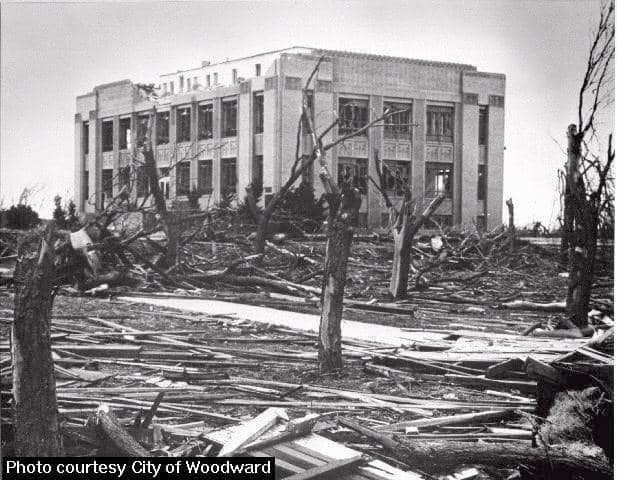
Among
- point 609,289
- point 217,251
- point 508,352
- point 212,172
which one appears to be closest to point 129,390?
point 212,172

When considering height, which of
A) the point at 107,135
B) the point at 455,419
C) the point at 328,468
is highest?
the point at 107,135

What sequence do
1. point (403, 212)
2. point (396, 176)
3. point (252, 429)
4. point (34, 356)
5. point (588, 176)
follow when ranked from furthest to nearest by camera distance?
point (403, 212)
point (396, 176)
point (588, 176)
point (252, 429)
point (34, 356)

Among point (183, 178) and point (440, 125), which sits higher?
point (440, 125)

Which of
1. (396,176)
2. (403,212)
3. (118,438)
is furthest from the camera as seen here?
(403,212)

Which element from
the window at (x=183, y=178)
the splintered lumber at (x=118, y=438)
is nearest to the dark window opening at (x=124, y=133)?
the window at (x=183, y=178)

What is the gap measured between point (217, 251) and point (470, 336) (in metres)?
3.51

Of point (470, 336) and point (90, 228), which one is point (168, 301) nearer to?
point (90, 228)

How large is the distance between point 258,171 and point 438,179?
6.54 feet

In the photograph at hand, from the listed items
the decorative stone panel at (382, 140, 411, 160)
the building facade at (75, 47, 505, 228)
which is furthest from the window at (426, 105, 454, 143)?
the decorative stone panel at (382, 140, 411, 160)

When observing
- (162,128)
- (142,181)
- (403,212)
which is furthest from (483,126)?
(142,181)

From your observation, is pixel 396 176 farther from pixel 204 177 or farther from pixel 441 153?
pixel 204 177

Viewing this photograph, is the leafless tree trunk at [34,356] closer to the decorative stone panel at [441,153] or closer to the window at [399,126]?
the window at [399,126]

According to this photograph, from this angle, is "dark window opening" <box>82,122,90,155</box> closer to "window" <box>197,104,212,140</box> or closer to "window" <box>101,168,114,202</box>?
"window" <box>101,168,114,202</box>

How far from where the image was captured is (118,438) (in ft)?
15.8
